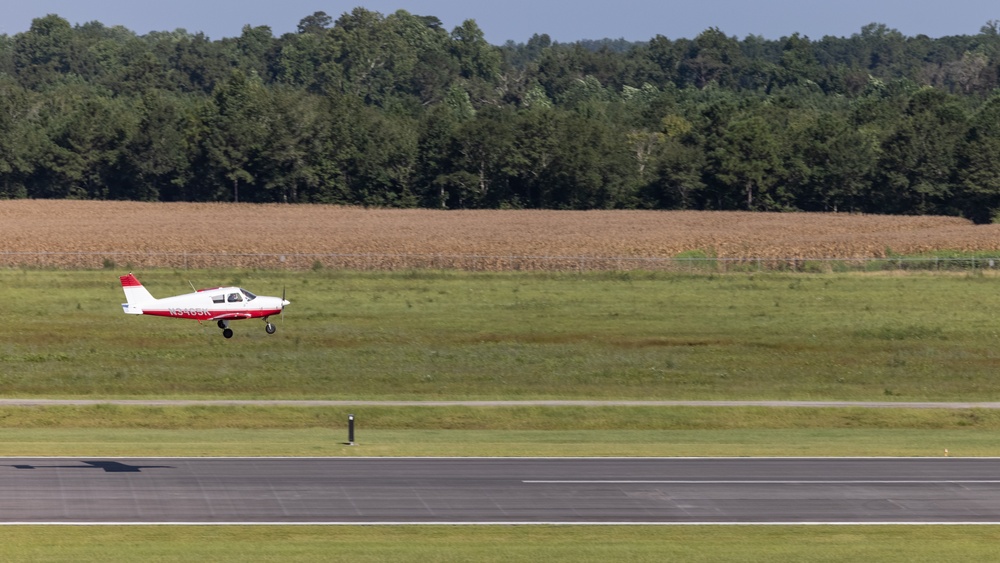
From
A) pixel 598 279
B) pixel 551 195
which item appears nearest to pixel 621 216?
pixel 551 195

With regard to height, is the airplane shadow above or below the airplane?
below

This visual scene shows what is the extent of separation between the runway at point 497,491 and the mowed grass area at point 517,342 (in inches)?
624

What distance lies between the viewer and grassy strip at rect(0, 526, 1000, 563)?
23547mm

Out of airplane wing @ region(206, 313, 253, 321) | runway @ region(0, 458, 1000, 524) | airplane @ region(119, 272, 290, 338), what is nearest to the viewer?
runway @ region(0, 458, 1000, 524)

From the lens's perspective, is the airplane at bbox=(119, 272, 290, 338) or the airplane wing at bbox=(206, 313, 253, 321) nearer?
the airplane at bbox=(119, 272, 290, 338)

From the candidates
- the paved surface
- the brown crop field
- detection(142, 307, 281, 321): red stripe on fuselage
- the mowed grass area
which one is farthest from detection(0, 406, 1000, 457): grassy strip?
the brown crop field

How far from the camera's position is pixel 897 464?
33375mm

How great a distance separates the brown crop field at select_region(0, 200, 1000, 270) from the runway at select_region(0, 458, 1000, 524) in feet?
201

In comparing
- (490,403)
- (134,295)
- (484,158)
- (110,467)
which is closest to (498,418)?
(490,403)

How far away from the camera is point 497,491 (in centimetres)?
2916

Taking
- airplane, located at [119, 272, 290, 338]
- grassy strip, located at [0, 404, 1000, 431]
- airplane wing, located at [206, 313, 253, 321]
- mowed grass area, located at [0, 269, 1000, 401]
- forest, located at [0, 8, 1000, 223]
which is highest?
forest, located at [0, 8, 1000, 223]

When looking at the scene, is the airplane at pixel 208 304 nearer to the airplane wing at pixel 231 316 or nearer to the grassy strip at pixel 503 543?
the airplane wing at pixel 231 316

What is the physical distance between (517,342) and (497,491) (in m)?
31.2

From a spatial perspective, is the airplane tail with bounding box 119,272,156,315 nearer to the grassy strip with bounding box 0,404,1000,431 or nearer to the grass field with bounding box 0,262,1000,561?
the grass field with bounding box 0,262,1000,561
